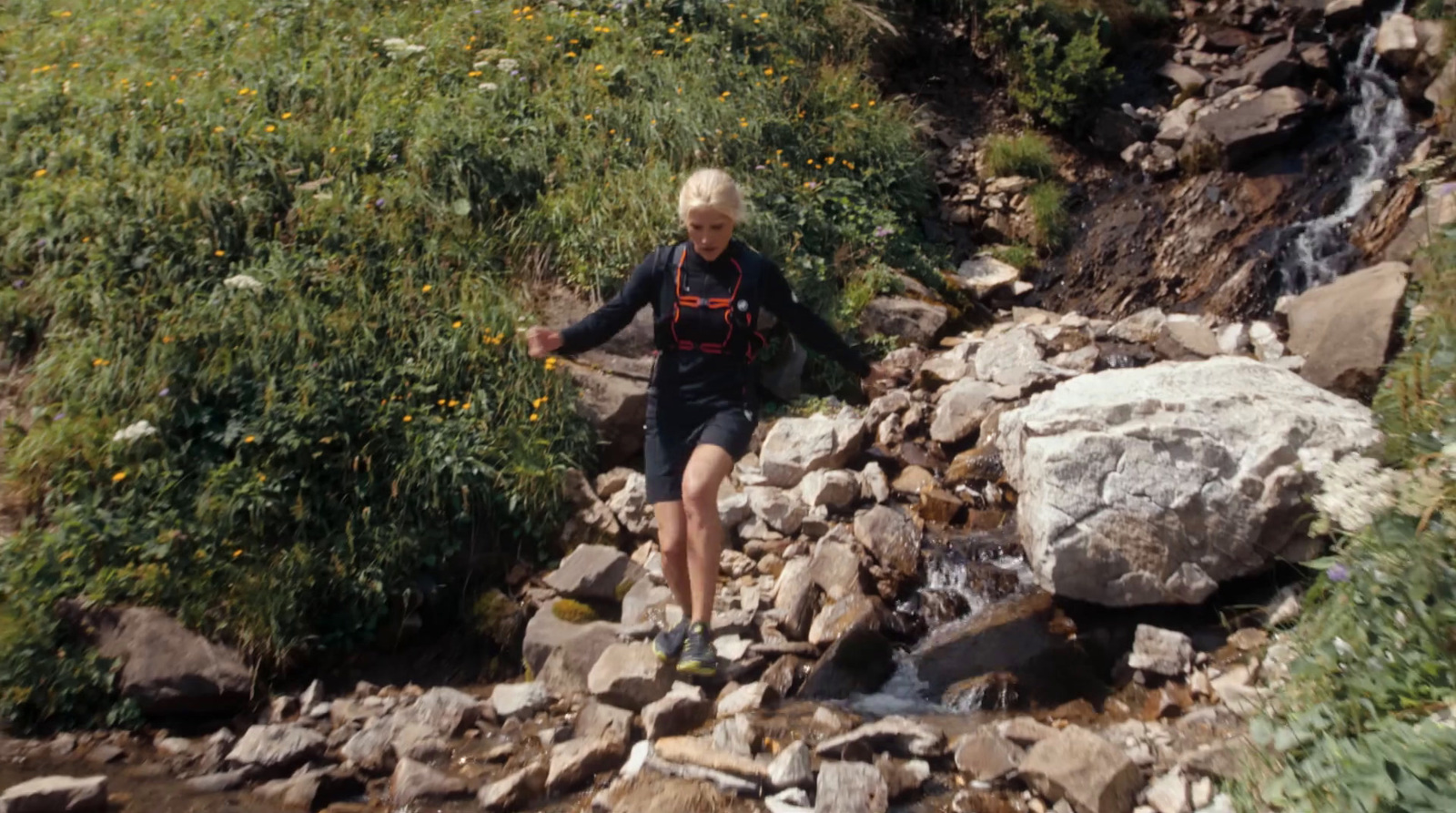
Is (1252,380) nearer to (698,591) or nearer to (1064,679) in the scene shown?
(1064,679)

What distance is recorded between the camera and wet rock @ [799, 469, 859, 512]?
596 cm

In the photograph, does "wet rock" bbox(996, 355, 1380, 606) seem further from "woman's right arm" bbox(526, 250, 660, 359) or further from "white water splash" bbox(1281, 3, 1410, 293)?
"white water splash" bbox(1281, 3, 1410, 293)

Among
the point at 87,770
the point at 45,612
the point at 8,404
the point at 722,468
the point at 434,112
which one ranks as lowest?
the point at 87,770

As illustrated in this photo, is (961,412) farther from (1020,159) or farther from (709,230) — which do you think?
(1020,159)

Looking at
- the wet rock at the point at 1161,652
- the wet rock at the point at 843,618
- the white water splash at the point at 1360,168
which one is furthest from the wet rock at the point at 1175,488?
the white water splash at the point at 1360,168

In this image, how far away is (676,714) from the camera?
168 inches

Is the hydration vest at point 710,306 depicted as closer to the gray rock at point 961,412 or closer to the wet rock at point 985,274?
the gray rock at point 961,412

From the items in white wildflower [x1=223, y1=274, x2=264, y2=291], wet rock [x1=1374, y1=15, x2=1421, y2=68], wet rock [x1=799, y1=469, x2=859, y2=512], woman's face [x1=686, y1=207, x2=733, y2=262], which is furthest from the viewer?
wet rock [x1=1374, y1=15, x2=1421, y2=68]

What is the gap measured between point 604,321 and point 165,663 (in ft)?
8.21

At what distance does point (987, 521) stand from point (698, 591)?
2260mm

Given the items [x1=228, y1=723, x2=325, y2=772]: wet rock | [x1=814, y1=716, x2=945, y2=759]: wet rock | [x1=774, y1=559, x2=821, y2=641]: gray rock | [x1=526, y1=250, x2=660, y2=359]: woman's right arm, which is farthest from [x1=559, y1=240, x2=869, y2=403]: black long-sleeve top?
[x1=228, y1=723, x2=325, y2=772]: wet rock

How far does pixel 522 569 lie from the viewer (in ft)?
19.0

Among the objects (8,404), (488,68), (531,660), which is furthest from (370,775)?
(488,68)

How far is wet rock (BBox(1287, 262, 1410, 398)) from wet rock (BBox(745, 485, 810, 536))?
3.38 metres
